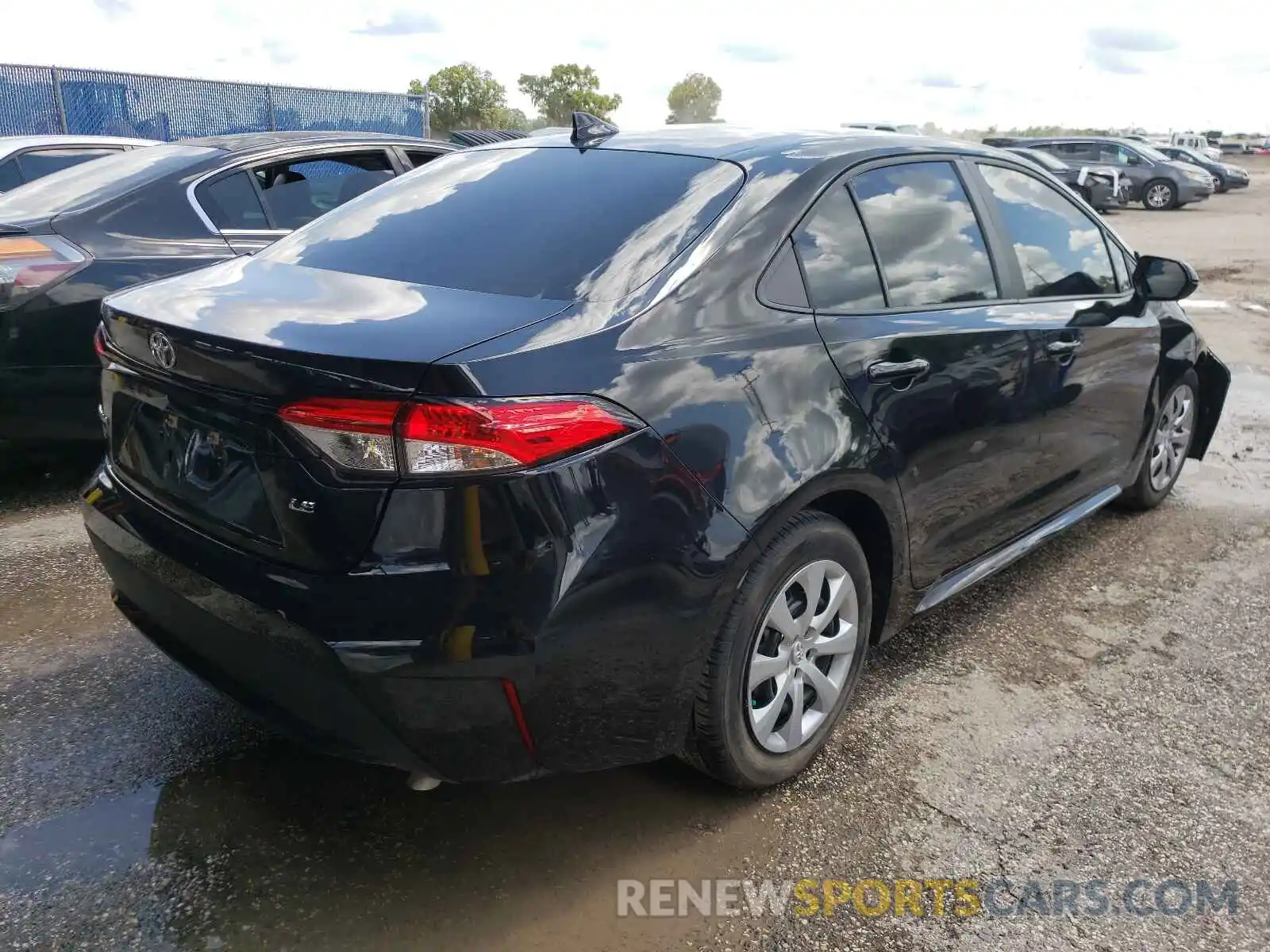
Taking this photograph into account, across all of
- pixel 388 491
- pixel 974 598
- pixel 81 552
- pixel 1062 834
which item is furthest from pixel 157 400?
pixel 974 598

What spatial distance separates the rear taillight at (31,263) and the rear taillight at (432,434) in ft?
9.05

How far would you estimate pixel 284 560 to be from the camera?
2012mm

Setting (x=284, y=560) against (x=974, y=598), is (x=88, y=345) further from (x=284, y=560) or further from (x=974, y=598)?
(x=974, y=598)

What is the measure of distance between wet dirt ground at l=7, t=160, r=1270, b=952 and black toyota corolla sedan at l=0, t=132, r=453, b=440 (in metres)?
0.91

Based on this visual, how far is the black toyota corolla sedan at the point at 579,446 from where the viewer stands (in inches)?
75.6

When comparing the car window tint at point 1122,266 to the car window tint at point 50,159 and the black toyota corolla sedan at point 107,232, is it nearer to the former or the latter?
the black toyota corolla sedan at point 107,232

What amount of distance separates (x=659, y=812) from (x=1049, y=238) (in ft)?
7.83

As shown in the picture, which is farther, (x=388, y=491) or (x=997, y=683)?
(x=997, y=683)

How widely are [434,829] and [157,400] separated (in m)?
1.18

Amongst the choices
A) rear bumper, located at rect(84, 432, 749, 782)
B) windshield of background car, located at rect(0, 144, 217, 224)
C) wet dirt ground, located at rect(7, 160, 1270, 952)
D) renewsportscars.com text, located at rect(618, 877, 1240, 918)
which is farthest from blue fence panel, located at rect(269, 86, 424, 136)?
renewsportscars.com text, located at rect(618, 877, 1240, 918)

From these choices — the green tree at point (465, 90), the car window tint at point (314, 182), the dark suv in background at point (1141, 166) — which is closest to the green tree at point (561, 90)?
the green tree at point (465, 90)

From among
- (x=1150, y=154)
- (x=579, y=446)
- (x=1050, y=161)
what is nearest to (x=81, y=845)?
(x=579, y=446)

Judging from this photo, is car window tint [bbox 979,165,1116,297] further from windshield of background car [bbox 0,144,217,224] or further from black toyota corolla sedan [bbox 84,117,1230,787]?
windshield of background car [bbox 0,144,217,224]

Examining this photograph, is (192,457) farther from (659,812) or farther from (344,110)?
(344,110)
